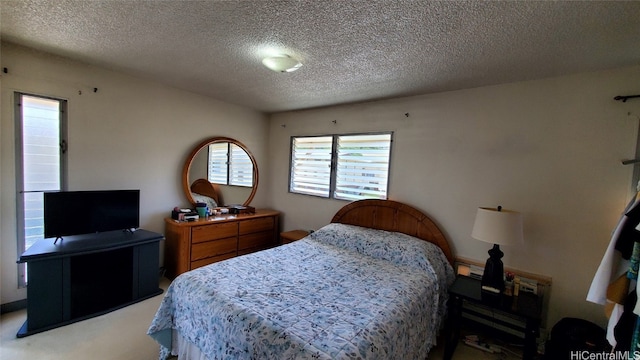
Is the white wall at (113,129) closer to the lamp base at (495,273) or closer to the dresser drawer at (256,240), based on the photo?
the dresser drawer at (256,240)

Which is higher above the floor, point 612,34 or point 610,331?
point 612,34

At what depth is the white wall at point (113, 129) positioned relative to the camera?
2246mm

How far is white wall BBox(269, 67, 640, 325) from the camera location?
2000mm

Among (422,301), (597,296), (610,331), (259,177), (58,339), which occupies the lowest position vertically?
(58,339)

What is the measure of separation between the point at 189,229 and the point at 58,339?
51.7 inches

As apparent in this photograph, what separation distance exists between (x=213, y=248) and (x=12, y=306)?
1753 millimetres

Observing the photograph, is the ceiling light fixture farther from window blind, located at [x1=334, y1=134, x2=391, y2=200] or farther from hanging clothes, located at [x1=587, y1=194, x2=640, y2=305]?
hanging clothes, located at [x1=587, y1=194, x2=640, y2=305]

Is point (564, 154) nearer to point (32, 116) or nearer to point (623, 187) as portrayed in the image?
point (623, 187)

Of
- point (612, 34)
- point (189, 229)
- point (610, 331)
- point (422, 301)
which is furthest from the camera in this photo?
point (189, 229)

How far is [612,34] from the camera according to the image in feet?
5.07

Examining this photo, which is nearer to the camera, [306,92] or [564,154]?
[564,154]

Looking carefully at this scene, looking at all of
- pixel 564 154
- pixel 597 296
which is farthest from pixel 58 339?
pixel 564 154

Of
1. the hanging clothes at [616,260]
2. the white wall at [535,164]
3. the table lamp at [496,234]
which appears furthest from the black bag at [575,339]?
the hanging clothes at [616,260]

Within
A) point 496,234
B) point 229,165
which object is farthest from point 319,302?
point 229,165
